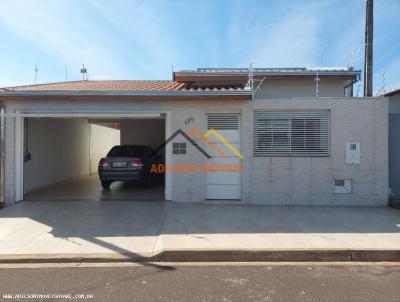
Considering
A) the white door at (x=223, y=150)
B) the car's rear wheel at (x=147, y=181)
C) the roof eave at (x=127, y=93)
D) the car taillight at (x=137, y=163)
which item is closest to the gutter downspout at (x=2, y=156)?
the roof eave at (x=127, y=93)

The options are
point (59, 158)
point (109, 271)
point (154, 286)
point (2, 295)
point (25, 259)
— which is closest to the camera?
point (2, 295)

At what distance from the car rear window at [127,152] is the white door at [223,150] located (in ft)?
10.1

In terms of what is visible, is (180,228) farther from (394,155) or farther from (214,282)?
(394,155)

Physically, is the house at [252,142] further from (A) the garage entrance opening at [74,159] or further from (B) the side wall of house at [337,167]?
(A) the garage entrance opening at [74,159]

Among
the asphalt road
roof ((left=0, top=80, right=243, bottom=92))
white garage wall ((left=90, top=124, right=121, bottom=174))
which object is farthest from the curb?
white garage wall ((left=90, top=124, right=121, bottom=174))

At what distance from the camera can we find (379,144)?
8.05 meters

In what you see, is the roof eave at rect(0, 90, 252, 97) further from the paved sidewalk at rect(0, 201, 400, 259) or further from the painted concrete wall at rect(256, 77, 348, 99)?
the painted concrete wall at rect(256, 77, 348, 99)

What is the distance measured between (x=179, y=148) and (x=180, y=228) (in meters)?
2.71

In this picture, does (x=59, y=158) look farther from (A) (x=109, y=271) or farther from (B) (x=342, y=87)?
(B) (x=342, y=87)

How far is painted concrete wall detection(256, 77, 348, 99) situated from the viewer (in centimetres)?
1097

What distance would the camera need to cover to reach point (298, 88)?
434 inches

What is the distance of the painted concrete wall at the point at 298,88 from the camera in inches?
432

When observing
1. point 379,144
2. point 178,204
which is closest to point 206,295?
point 178,204

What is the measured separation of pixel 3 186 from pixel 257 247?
6.79 meters
